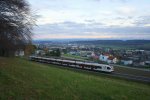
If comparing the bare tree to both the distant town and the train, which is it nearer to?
the train

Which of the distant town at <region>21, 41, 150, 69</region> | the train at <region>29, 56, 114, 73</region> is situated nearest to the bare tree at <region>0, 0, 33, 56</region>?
the train at <region>29, 56, 114, 73</region>

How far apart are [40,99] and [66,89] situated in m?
2.86

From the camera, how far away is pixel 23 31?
23422mm

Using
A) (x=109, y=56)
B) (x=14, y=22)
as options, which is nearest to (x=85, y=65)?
(x=14, y=22)

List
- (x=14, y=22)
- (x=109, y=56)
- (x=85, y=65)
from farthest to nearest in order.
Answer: (x=109, y=56), (x=85, y=65), (x=14, y=22)

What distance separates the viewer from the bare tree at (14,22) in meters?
21.7

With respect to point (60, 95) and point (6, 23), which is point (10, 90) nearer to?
point (60, 95)

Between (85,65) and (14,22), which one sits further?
(85,65)

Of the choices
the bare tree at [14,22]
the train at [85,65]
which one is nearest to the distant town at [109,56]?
the train at [85,65]

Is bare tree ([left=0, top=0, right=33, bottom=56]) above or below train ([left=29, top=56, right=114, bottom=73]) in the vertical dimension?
above

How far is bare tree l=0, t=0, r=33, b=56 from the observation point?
21719mm

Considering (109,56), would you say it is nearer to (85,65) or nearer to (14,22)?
(85,65)

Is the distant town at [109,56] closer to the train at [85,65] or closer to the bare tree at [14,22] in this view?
the train at [85,65]

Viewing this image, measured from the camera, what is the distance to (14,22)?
74.6 feet
